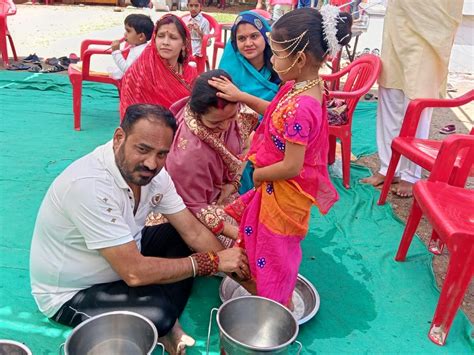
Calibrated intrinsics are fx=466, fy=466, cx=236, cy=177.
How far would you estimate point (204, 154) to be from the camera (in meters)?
2.35

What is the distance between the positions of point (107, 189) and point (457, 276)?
1.56 m

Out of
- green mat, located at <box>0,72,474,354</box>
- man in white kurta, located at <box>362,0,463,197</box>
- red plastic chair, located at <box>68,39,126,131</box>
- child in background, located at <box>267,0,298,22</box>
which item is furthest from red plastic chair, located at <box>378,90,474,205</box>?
child in background, located at <box>267,0,298,22</box>

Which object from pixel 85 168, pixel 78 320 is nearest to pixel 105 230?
pixel 85 168

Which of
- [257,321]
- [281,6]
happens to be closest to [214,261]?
[257,321]

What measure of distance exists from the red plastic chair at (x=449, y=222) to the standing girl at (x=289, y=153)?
1.90ft

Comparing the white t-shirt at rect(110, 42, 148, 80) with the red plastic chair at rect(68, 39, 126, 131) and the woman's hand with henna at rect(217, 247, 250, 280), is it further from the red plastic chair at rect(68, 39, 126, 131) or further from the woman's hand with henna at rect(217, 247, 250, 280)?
the woman's hand with henna at rect(217, 247, 250, 280)

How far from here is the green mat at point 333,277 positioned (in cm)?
215

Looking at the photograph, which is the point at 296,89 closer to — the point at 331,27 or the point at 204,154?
the point at 331,27

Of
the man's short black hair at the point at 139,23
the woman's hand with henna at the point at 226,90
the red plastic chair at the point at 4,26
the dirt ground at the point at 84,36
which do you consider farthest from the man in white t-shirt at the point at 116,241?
the red plastic chair at the point at 4,26

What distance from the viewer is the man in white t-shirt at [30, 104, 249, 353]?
177 centimetres

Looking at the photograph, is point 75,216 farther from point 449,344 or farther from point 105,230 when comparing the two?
point 449,344

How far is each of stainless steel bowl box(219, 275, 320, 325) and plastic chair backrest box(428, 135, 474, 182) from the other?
3.25 ft

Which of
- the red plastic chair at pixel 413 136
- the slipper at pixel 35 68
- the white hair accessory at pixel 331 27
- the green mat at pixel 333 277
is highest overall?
the white hair accessory at pixel 331 27

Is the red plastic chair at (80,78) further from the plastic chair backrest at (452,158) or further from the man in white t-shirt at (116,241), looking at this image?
the plastic chair backrest at (452,158)
